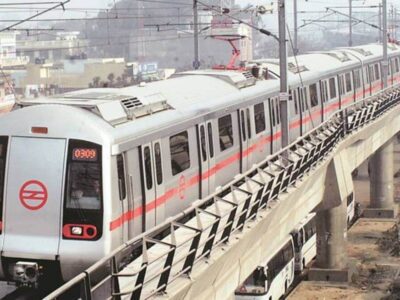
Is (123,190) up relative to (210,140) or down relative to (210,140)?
down

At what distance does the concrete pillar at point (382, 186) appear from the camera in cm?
3859

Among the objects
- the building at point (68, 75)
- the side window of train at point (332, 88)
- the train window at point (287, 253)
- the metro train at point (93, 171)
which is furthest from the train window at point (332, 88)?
the building at point (68, 75)

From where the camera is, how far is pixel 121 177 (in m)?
12.0

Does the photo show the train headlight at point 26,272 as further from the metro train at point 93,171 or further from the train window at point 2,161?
the train window at point 2,161

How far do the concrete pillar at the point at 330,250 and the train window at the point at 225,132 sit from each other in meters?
10.0

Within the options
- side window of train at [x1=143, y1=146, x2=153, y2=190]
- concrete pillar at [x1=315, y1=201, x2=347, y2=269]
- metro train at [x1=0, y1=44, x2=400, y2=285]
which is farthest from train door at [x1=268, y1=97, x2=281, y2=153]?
side window of train at [x1=143, y1=146, x2=153, y2=190]

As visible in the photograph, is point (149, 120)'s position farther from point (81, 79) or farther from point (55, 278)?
point (81, 79)

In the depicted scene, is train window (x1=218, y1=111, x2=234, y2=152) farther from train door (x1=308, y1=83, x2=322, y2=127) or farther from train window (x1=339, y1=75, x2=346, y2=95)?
train window (x1=339, y1=75, x2=346, y2=95)

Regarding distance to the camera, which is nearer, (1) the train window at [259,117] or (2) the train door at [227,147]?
(2) the train door at [227,147]

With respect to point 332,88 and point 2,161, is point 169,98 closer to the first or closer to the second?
point 2,161

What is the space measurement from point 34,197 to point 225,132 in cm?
636

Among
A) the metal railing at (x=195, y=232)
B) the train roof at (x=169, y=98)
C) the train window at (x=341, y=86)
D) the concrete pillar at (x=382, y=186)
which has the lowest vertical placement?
the concrete pillar at (x=382, y=186)

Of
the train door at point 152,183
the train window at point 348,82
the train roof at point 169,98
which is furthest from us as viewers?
the train window at point 348,82

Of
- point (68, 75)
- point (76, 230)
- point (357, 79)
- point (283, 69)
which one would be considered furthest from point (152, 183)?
point (68, 75)
